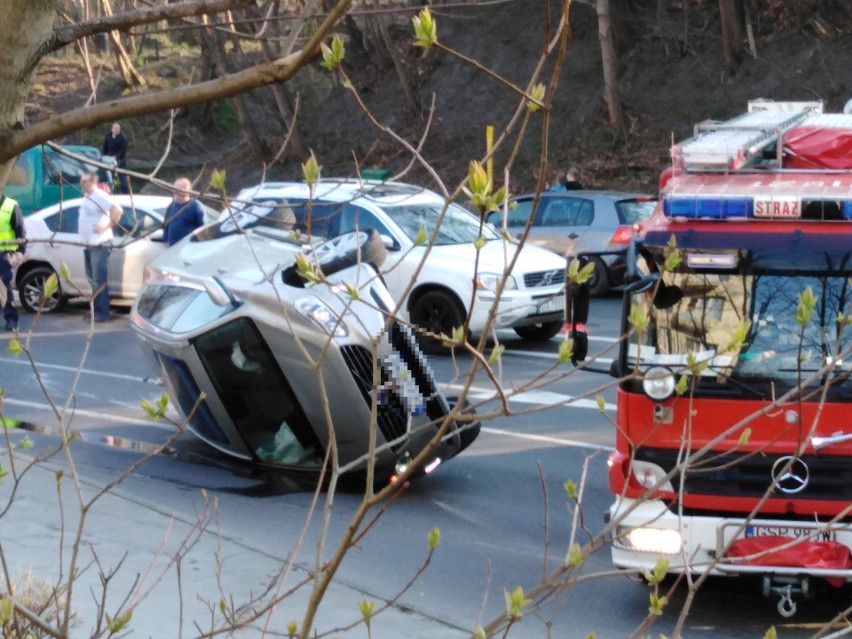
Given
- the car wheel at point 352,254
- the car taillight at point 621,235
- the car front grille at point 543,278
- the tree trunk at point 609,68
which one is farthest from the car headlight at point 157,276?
the tree trunk at point 609,68

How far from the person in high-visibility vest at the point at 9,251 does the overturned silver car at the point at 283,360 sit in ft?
20.7

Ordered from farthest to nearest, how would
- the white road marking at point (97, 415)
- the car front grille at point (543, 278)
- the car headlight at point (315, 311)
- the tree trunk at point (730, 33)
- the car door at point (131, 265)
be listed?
the tree trunk at point (730, 33) < the car door at point (131, 265) < the car front grille at point (543, 278) < the white road marking at point (97, 415) < the car headlight at point (315, 311)

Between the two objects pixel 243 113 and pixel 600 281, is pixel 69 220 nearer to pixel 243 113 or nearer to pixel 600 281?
pixel 600 281

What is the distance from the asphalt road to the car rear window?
5.63 meters

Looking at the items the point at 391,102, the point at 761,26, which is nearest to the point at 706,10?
the point at 761,26

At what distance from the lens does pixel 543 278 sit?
640 inches

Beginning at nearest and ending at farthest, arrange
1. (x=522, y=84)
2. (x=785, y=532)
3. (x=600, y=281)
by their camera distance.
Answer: (x=785, y=532) → (x=600, y=281) → (x=522, y=84)

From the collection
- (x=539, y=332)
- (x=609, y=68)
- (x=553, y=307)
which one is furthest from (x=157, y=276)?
(x=609, y=68)

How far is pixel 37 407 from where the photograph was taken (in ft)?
43.5

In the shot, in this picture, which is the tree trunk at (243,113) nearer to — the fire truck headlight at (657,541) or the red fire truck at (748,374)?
the red fire truck at (748,374)

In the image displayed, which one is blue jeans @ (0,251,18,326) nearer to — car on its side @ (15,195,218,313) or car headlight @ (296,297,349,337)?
car on its side @ (15,195,218,313)

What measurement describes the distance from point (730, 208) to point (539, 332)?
991cm

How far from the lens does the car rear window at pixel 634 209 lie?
20.2 metres

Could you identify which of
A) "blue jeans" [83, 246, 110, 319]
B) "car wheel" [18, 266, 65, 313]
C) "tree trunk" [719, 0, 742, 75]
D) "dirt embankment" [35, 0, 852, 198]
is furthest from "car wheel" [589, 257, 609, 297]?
"tree trunk" [719, 0, 742, 75]
